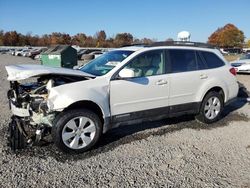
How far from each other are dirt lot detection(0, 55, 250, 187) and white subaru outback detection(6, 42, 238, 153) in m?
0.32

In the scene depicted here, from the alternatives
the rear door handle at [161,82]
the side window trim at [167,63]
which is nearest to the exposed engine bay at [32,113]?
the rear door handle at [161,82]

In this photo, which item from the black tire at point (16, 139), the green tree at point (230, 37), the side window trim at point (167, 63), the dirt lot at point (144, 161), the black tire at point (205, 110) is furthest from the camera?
the green tree at point (230, 37)

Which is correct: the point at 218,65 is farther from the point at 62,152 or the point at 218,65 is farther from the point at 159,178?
the point at 62,152

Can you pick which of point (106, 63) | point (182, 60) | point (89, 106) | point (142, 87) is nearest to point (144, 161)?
point (89, 106)

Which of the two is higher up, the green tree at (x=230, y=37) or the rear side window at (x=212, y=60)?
the green tree at (x=230, y=37)

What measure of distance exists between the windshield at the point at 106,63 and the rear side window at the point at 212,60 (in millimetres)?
1852

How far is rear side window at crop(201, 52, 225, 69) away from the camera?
603 centimetres

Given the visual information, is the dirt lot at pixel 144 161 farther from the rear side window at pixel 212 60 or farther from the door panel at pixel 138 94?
the rear side window at pixel 212 60

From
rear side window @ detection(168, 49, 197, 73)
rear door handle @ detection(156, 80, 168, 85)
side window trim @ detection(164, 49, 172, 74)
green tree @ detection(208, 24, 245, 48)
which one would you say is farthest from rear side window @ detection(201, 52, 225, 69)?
green tree @ detection(208, 24, 245, 48)

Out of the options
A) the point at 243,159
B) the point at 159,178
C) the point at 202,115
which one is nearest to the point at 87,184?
the point at 159,178

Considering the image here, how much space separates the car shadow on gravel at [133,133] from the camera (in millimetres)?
4395

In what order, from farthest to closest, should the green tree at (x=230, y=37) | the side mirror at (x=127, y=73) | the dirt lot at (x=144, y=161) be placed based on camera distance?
the green tree at (x=230, y=37)
the side mirror at (x=127, y=73)
the dirt lot at (x=144, y=161)

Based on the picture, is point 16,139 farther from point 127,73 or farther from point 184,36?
point 184,36

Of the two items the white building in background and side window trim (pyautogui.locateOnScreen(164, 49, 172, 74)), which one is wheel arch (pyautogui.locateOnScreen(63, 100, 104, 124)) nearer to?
side window trim (pyautogui.locateOnScreen(164, 49, 172, 74))
